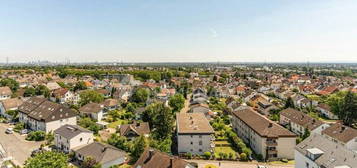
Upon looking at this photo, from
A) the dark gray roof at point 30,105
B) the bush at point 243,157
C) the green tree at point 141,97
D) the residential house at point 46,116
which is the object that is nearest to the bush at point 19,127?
the residential house at point 46,116

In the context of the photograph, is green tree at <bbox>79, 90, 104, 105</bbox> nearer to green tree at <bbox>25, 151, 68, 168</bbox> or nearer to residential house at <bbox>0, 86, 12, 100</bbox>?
residential house at <bbox>0, 86, 12, 100</bbox>

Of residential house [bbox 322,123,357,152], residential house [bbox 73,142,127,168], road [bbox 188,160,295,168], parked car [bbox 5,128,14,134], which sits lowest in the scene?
road [bbox 188,160,295,168]

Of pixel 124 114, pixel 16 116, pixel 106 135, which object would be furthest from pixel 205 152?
pixel 16 116

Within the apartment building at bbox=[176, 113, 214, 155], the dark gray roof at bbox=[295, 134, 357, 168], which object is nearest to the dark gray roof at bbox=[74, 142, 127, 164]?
the apartment building at bbox=[176, 113, 214, 155]

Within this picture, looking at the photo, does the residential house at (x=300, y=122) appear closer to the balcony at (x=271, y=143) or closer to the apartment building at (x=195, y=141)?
the balcony at (x=271, y=143)

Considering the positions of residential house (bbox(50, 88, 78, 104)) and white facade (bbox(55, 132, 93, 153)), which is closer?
white facade (bbox(55, 132, 93, 153))
